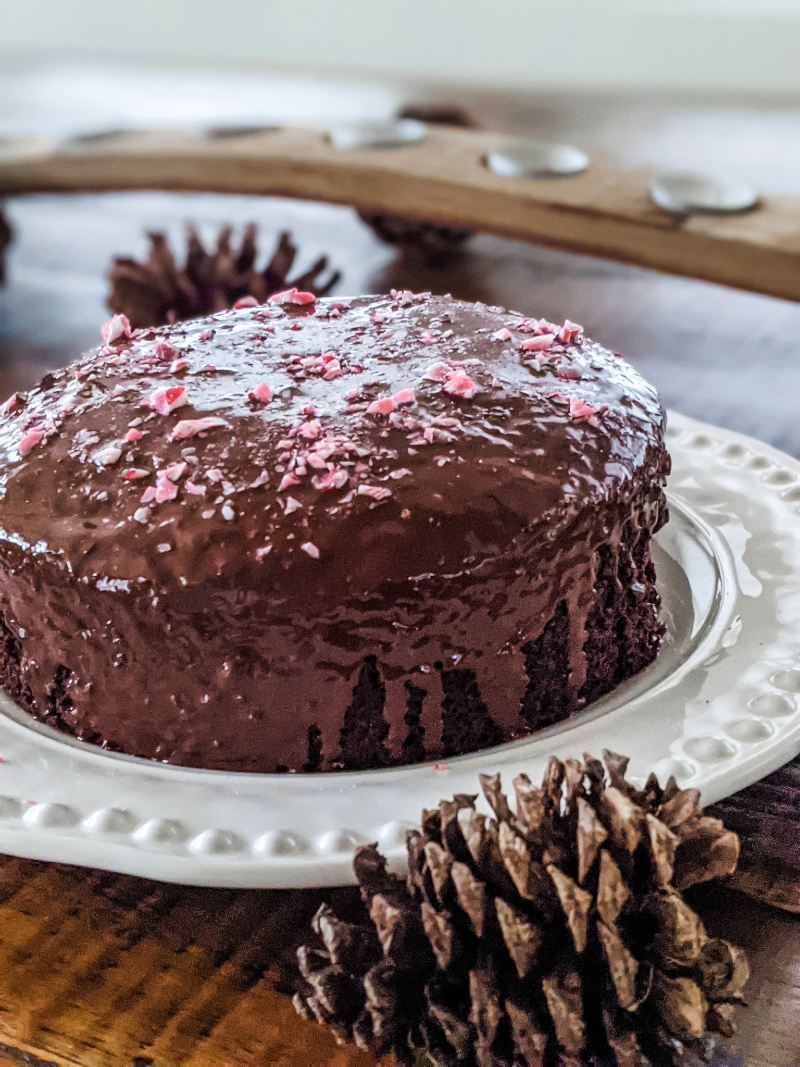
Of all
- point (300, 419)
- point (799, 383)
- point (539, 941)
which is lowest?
point (799, 383)

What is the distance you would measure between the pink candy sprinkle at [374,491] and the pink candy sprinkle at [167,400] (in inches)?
7.3

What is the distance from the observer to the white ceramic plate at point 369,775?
666 millimetres

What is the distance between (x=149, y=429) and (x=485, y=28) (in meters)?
3.09

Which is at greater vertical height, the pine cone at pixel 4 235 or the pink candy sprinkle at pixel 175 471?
the pink candy sprinkle at pixel 175 471

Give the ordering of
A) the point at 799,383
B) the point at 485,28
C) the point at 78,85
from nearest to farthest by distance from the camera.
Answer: the point at 799,383 → the point at 78,85 → the point at 485,28

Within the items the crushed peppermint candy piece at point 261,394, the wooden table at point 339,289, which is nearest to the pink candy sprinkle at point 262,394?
the crushed peppermint candy piece at point 261,394

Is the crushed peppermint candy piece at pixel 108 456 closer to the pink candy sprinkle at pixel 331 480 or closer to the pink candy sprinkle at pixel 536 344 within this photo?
the pink candy sprinkle at pixel 331 480

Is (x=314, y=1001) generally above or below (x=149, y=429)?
below

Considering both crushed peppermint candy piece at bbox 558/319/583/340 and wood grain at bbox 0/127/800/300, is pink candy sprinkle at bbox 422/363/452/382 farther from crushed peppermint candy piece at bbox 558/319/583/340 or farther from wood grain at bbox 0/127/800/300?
wood grain at bbox 0/127/800/300

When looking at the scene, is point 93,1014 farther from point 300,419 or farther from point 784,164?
point 784,164

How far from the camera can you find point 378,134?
188 cm

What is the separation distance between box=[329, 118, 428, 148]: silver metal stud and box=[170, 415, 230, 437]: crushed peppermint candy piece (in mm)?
1118

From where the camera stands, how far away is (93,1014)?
2.09ft

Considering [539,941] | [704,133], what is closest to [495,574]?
[539,941]
